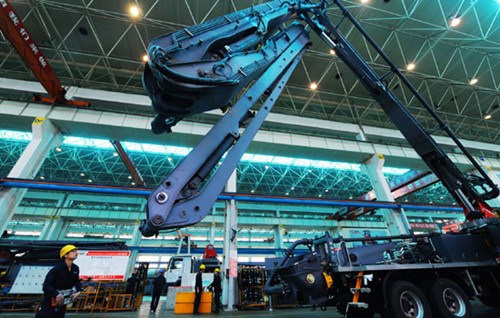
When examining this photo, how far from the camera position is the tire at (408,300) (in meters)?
3.47

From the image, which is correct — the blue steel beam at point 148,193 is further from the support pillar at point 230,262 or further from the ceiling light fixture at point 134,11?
the ceiling light fixture at point 134,11

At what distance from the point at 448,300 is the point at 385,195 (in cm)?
854

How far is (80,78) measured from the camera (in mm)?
12891

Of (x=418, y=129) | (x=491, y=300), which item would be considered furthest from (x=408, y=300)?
(x=418, y=129)

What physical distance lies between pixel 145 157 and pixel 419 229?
2622 cm

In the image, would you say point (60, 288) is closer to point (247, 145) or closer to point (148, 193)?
point (247, 145)

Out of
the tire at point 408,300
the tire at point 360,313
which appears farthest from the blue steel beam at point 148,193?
the tire at point 408,300

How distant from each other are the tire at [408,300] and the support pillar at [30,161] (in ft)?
39.3

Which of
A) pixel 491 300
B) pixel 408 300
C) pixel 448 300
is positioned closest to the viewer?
pixel 408 300

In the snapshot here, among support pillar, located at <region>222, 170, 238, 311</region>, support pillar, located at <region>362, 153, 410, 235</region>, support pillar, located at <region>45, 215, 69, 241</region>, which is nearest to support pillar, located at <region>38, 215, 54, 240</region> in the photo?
support pillar, located at <region>45, 215, 69, 241</region>

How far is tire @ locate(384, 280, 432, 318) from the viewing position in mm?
3471

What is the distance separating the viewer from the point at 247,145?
297 centimetres

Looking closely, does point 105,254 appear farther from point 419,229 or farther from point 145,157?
point 419,229

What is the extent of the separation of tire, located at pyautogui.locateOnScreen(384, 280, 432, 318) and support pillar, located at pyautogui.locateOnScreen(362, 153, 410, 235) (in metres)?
7.96
